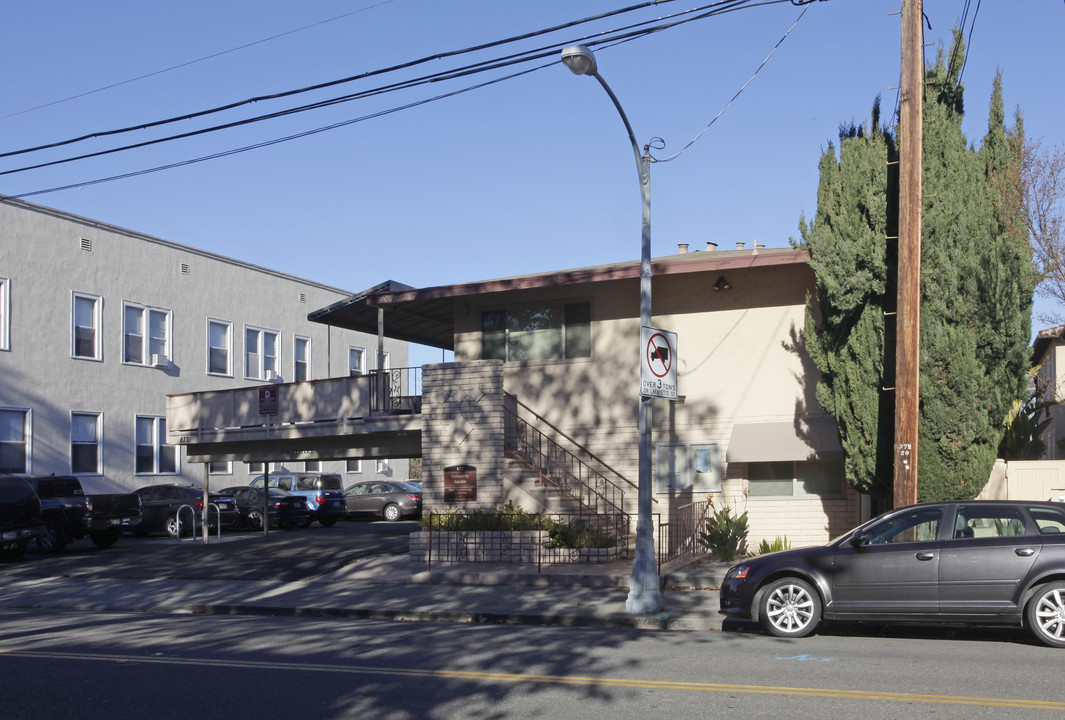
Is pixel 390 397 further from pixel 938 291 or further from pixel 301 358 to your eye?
pixel 301 358

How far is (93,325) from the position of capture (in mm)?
32344

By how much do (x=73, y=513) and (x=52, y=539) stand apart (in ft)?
2.65

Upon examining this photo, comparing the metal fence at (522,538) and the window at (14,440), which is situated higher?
the window at (14,440)

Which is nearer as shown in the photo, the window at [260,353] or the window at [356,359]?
the window at [260,353]

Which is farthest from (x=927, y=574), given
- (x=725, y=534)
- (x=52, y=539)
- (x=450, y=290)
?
(x=52, y=539)

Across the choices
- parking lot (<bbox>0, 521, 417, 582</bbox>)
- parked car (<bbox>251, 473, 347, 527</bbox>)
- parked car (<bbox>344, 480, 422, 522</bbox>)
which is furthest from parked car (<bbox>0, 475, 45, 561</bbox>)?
parked car (<bbox>344, 480, 422, 522</bbox>)

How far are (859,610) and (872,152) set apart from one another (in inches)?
305

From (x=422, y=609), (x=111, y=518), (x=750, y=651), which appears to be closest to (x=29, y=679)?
(x=422, y=609)

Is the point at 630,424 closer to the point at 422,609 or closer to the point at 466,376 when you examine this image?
the point at 466,376

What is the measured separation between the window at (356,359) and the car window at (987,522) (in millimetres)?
34861

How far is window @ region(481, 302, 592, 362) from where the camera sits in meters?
20.3

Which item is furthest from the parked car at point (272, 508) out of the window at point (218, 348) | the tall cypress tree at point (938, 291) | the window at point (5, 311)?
the tall cypress tree at point (938, 291)

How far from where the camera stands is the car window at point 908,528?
11211mm

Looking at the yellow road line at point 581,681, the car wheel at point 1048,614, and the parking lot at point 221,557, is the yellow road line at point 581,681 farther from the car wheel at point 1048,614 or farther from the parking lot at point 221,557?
the parking lot at point 221,557
